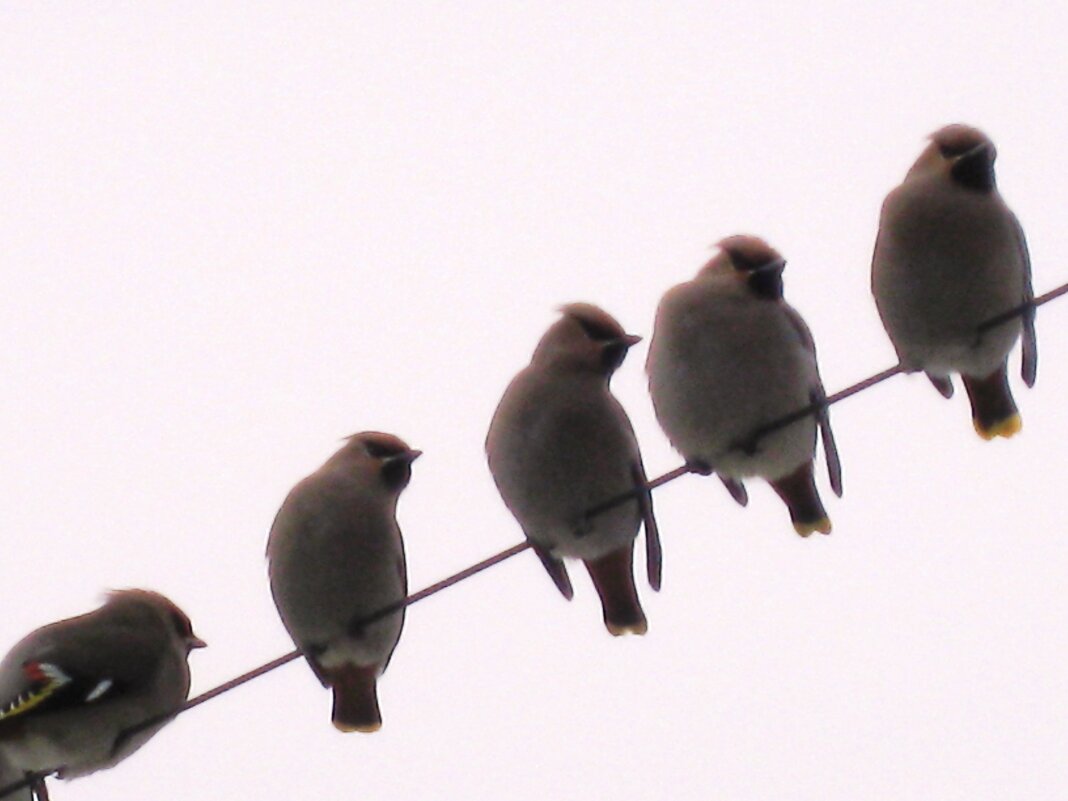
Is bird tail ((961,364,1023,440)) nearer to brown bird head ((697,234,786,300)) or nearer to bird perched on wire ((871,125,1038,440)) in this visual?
bird perched on wire ((871,125,1038,440))

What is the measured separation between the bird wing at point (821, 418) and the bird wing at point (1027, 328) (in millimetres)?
584

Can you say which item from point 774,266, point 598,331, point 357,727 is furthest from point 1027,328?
point 357,727

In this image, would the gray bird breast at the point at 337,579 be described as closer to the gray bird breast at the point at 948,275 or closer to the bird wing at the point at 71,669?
the bird wing at the point at 71,669

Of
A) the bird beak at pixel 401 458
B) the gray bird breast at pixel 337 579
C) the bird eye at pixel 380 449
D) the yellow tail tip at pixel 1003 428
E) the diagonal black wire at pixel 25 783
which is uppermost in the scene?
the bird eye at pixel 380 449

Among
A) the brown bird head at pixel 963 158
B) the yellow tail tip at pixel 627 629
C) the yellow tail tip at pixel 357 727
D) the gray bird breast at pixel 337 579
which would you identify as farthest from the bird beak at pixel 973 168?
the yellow tail tip at pixel 357 727

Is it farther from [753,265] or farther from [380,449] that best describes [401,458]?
[753,265]

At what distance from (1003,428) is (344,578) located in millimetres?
1910

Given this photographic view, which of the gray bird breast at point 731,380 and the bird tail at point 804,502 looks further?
the bird tail at point 804,502

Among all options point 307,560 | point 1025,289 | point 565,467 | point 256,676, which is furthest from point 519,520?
point 1025,289

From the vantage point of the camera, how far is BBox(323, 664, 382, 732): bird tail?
5.96m

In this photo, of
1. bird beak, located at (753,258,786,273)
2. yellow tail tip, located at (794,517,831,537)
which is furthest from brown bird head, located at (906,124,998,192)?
yellow tail tip, located at (794,517,831,537)

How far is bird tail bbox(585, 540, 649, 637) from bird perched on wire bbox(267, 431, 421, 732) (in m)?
0.58

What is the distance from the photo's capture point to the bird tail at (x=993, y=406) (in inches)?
226

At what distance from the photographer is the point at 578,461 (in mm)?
5820
